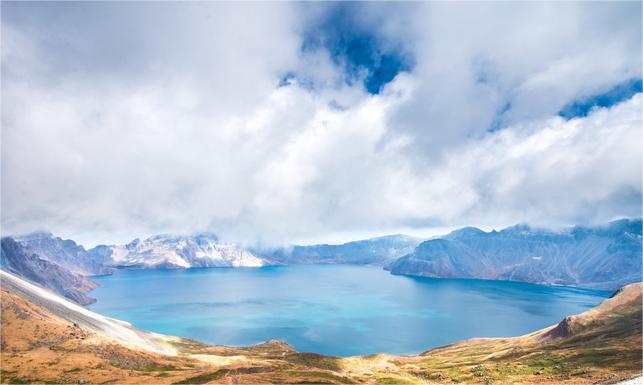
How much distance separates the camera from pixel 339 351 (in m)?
186

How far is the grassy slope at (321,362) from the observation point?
82.8 metres

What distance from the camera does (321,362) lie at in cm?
11625

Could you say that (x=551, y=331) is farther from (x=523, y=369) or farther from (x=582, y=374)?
(x=582, y=374)

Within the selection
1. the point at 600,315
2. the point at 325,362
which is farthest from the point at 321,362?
the point at 600,315

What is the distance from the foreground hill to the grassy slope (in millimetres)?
223

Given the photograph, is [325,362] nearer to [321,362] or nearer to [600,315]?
[321,362]

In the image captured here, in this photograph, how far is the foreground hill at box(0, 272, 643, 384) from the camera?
82.8m

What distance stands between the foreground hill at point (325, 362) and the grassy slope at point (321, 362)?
0.22 meters

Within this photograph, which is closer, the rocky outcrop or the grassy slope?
the grassy slope

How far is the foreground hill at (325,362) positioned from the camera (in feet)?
272

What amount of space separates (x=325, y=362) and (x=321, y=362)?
1380mm

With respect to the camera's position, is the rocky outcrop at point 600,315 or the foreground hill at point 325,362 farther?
the rocky outcrop at point 600,315

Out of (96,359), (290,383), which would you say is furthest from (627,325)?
(96,359)

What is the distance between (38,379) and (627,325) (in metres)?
172
